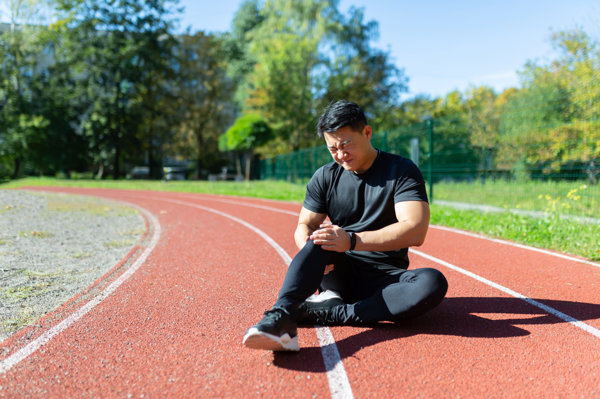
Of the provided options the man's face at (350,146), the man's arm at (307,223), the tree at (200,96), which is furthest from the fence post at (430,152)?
the tree at (200,96)

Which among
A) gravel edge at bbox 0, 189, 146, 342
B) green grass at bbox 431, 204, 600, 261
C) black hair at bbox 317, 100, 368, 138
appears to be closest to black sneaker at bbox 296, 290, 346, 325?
black hair at bbox 317, 100, 368, 138

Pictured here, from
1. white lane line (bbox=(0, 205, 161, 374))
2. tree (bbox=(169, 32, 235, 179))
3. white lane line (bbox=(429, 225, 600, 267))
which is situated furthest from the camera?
tree (bbox=(169, 32, 235, 179))

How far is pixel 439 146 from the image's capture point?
12531 mm

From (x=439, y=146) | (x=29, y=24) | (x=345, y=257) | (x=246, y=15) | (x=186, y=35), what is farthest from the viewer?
(x=246, y=15)

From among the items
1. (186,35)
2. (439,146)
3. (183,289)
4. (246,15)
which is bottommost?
(183,289)

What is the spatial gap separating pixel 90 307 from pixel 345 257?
218 cm

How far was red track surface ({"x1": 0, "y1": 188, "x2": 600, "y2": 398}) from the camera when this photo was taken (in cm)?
245

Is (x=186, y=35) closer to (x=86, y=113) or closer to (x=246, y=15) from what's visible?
(x=246, y=15)

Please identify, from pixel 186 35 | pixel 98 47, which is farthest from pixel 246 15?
pixel 98 47

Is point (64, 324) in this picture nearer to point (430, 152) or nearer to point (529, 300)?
point (529, 300)

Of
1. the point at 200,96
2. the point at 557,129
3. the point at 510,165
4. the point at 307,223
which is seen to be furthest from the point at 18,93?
the point at 307,223

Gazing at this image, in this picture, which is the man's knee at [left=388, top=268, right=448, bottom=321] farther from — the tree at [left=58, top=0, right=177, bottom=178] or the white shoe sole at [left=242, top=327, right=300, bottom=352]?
the tree at [left=58, top=0, right=177, bottom=178]

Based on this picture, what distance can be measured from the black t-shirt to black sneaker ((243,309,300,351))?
2.99ft

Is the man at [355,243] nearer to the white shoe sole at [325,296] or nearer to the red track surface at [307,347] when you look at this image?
the white shoe sole at [325,296]
